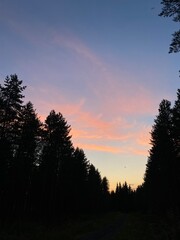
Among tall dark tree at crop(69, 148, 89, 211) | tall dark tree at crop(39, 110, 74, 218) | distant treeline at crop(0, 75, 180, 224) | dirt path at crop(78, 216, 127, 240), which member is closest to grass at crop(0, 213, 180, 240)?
dirt path at crop(78, 216, 127, 240)

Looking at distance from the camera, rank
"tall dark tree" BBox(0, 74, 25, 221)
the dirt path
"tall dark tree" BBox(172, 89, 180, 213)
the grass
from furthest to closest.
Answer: "tall dark tree" BBox(172, 89, 180, 213) → "tall dark tree" BBox(0, 74, 25, 221) → the dirt path → the grass

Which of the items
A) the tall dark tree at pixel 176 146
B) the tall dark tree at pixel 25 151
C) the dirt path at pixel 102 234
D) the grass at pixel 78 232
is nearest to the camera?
the grass at pixel 78 232

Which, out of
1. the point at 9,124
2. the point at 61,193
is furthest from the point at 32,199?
the point at 9,124

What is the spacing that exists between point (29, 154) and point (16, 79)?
40.3 feet

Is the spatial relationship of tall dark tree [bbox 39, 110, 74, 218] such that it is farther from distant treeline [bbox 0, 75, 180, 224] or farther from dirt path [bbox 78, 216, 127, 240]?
dirt path [bbox 78, 216, 127, 240]

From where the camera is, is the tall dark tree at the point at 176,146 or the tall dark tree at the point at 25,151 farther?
the tall dark tree at the point at 176,146

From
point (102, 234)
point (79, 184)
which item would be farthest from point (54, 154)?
point (79, 184)

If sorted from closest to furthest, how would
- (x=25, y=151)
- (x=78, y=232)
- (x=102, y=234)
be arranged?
(x=102, y=234)
(x=78, y=232)
(x=25, y=151)

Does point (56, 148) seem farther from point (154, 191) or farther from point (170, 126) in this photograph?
point (154, 191)

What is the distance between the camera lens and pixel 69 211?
65.4 m

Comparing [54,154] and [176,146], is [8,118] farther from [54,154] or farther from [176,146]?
[176,146]

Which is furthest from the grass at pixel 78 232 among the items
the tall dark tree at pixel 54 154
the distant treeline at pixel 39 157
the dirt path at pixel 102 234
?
the tall dark tree at pixel 54 154

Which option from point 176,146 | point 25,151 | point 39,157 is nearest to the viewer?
point 25,151

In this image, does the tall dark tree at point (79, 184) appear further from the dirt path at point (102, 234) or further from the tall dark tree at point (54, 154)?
the dirt path at point (102, 234)
